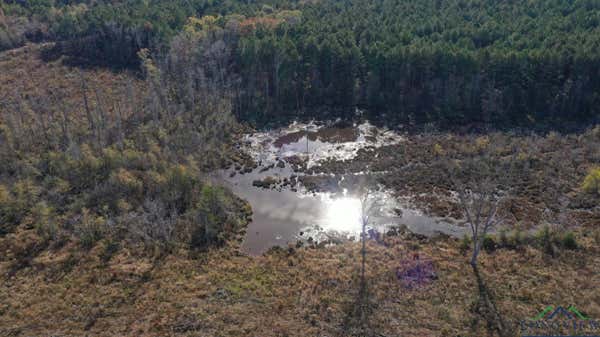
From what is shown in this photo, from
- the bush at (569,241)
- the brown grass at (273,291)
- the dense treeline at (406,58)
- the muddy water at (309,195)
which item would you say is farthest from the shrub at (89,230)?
the bush at (569,241)

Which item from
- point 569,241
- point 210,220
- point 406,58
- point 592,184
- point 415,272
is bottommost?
point 415,272

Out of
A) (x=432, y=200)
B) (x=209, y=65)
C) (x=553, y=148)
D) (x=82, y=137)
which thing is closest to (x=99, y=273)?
(x=82, y=137)

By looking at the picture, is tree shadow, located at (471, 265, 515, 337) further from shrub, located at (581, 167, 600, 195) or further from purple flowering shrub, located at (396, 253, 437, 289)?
shrub, located at (581, 167, 600, 195)

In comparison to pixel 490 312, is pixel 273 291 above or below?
below

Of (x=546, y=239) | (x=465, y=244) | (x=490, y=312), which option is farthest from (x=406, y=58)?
(x=490, y=312)

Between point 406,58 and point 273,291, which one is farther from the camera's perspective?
point 406,58

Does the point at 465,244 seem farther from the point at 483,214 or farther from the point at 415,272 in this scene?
the point at 415,272
